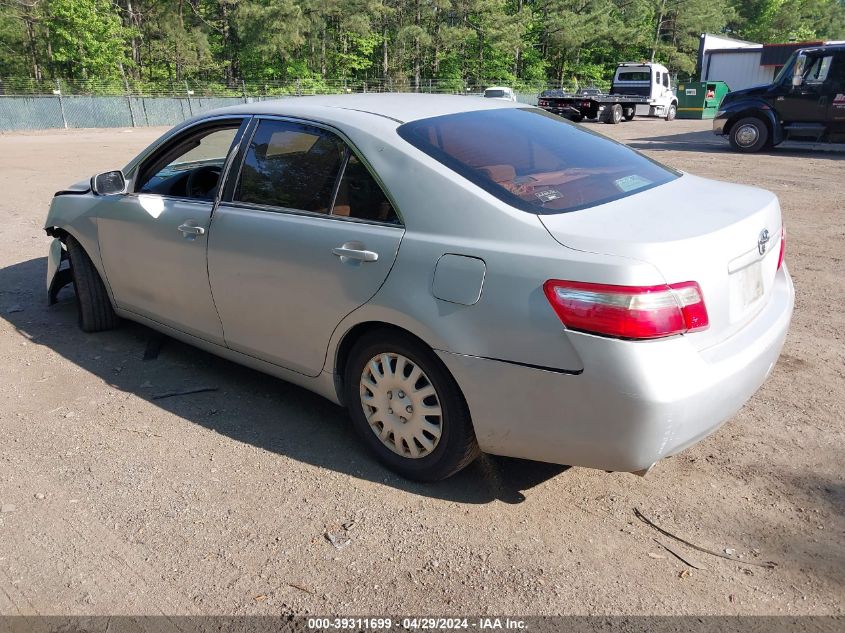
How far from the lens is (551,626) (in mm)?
2281

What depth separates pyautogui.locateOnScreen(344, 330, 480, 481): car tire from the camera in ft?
9.18

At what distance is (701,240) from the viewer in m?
2.48

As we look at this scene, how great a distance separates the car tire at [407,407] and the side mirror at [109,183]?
2.16 m

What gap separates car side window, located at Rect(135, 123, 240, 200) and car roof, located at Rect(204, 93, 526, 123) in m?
0.23

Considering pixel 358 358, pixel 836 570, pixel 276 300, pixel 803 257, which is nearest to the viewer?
pixel 836 570

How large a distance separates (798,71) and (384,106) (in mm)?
15585

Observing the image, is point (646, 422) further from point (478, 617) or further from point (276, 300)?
point (276, 300)

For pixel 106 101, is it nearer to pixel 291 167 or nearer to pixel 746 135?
pixel 746 135

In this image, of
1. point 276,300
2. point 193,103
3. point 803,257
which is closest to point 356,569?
point 276,300

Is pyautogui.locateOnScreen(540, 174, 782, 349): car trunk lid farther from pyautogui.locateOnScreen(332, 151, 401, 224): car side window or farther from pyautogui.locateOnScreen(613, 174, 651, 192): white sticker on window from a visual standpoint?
pyautogui.locateOnScreen(332, 151, 401, 224): car side window

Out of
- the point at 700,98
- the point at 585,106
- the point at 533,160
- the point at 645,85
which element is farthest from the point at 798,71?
the point at 700,98

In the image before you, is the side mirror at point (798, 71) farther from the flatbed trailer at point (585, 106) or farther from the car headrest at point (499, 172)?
the car headrest at point (499, 172)

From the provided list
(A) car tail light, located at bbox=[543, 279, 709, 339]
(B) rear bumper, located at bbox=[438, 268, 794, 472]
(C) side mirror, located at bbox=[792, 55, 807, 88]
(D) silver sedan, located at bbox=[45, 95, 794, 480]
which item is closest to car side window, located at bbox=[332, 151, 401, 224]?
(D) silver sedan, located at bbox=[45, 95, 794, 480]

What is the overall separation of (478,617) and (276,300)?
1781mm
